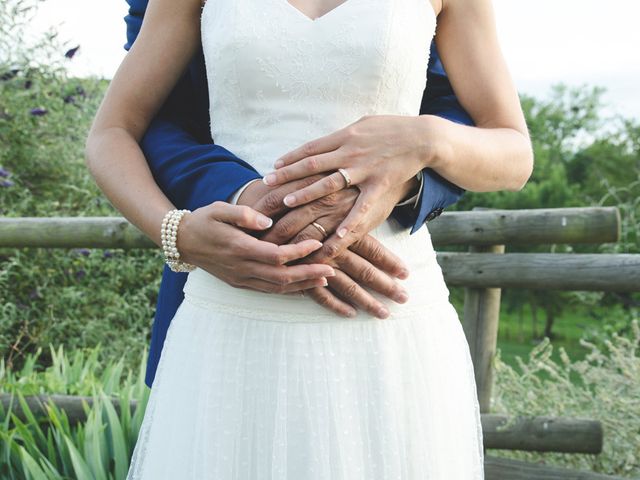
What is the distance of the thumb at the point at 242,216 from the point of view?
4.20 ft

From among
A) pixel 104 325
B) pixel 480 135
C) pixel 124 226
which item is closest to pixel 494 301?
pixel 124 226

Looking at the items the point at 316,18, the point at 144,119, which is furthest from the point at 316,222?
the point at 144,119

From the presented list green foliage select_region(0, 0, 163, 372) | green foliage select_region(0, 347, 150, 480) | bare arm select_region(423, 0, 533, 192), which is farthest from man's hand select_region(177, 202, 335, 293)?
green foliage select_region(0, 0, 163, 372)

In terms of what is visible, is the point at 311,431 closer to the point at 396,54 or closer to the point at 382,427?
the point at 382,427

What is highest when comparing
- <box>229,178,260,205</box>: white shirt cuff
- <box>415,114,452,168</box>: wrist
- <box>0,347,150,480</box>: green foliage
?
<box>415,114,452,168</box>: wrist

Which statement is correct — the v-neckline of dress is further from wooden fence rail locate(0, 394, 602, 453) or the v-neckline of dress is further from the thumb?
wooden fence rail locate(0, 394, 602, 453)

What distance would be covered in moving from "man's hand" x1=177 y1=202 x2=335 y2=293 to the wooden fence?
2354 mm

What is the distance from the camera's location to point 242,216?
50.3 inches

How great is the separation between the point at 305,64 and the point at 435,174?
31 centimetres

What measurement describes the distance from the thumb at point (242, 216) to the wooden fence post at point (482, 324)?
256cm

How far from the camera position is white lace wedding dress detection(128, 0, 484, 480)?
4.43 ft

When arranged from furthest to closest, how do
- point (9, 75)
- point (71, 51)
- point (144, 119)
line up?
point (71, 51), point (9, 75), point (144, 119)

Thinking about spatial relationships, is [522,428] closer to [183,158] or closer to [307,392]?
[307,392]
